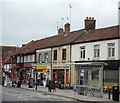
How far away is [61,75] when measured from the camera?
35531 millimetres

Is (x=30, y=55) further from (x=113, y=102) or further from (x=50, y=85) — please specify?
(x=113, y=102)

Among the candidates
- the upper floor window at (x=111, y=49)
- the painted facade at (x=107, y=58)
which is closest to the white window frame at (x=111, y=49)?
the upper floor window at (x=111, y=49)

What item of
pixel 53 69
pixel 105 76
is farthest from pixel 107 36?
pixel 53 69

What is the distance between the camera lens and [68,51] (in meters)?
33.8

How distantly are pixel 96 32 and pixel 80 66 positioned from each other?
9.04 metres

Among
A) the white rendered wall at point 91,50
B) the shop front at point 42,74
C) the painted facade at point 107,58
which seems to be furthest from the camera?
the shop front at point 42,74

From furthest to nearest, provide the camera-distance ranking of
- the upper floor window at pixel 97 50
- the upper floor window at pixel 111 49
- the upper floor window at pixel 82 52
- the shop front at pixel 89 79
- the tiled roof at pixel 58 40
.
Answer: the tiled roof at pixel 58 40 → the upper floor window at pixel 82 52 → the upper floor window at pixel 97 50 → the upper floor window at pixel 111 49 → the shop front at pixel 89 79

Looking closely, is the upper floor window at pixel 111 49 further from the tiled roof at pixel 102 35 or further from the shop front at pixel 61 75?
the shop front at pixel 61 75

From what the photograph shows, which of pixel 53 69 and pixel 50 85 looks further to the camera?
pixel 53 69

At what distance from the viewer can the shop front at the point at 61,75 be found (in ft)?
111

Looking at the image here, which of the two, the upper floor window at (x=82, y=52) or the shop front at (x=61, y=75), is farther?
the shop front at (x=61, y=75)

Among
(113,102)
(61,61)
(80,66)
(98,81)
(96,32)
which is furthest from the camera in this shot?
(61,61)

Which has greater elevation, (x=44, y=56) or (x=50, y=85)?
(x=44, y=56)

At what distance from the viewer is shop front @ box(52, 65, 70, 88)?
3375 centimetres
